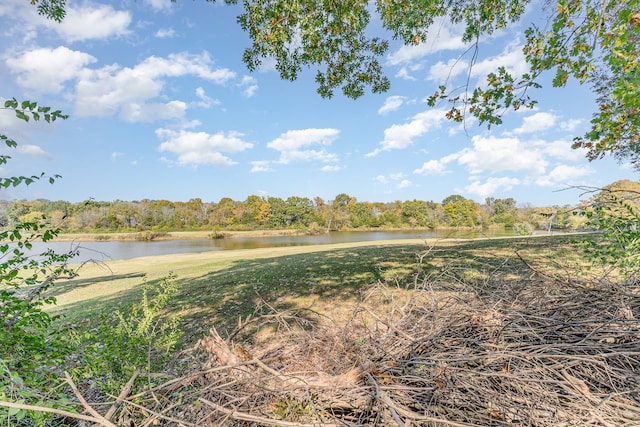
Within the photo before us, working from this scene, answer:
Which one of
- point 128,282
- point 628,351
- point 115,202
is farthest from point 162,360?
point 115,202

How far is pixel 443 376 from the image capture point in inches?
53.1

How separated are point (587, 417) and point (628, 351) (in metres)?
0.55

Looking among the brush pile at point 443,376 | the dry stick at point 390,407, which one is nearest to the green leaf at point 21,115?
the brush pile at point 443,376

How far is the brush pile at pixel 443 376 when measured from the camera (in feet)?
3.96

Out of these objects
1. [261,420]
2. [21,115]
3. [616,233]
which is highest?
[21,115]

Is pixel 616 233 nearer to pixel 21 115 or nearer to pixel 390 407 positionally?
pixel 390 407

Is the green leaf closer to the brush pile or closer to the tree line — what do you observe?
the brush pile

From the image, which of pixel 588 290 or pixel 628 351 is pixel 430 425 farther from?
pixel 588 290

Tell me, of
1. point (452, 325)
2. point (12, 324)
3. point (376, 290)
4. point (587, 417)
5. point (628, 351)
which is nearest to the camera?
point (587, 417)

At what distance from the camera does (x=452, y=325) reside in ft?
5.82

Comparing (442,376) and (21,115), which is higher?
(21,115)

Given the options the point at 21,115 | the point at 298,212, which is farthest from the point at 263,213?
the point at 21,115

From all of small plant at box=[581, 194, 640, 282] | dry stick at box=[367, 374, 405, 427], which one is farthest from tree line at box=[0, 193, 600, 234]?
dry stick at box=[367, 374, 405, 427]

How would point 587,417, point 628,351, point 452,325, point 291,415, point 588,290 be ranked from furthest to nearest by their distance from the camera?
point 588,290
point 452,325
point 628,351
point 291,415
point 587,417
